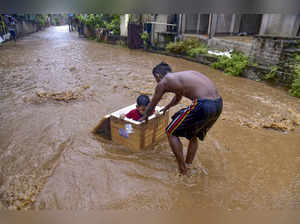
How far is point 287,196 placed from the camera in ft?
9.00

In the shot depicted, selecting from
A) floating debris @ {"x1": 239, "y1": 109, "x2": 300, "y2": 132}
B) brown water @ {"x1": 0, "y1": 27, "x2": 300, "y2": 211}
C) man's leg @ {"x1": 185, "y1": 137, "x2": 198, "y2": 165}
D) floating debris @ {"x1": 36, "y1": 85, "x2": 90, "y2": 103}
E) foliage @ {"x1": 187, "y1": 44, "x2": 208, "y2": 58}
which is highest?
foliage @ {"x1": 187, "y1": 44, "x2": 208, "y2": 58}

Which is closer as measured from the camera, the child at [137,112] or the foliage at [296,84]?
the child at [137,112]

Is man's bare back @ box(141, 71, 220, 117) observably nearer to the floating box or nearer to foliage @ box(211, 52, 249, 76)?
the floating box

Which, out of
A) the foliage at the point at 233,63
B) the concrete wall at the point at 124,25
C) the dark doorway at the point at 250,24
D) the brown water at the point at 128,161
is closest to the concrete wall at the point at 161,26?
the concrete wall at the point at 124,25

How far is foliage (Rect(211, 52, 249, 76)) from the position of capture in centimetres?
819

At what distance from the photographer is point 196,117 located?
2.59m

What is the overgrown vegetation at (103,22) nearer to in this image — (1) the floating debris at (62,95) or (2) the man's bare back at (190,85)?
(1) the floating debris at (62,95)

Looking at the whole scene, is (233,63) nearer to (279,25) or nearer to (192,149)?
(279,25)

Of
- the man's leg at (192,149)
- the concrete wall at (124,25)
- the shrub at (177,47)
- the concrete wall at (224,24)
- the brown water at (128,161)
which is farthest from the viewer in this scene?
the concrete wall at (124,25)

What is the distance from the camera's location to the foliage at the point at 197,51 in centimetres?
1051

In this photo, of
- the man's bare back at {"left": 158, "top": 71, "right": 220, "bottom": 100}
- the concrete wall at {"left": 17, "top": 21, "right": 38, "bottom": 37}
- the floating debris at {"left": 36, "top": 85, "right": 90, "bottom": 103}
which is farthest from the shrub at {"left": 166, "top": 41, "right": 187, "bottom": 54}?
the concrete wall at {"left": 17, "top": 21, "right": 38, "bottom": 37}

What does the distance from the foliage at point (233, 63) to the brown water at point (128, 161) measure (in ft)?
6.32

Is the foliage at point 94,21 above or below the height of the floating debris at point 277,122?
above

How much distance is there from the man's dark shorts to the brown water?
28.2 inches
